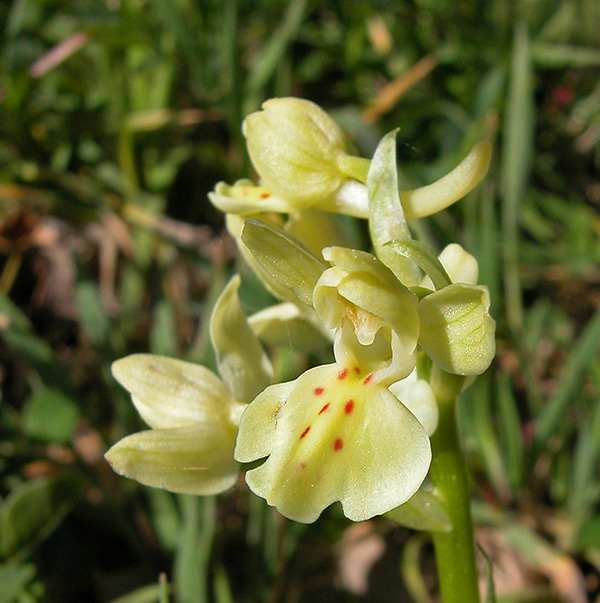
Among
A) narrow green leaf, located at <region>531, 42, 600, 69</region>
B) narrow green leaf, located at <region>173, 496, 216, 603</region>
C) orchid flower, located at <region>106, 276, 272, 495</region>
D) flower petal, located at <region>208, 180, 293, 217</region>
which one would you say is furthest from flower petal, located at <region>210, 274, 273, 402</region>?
narrow green leaf, located at <region>531, 42, 600, 69</region>

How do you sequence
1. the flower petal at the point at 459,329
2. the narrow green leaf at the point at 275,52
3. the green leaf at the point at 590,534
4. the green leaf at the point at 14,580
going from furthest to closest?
the narrow green leaf at the point at 275,52, the green leaf at the point at 590,534, the green leaf at the point at 14,580, the flower petal at the point at 459,329

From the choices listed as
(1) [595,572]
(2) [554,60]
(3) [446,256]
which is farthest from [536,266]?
(3) [446,256]

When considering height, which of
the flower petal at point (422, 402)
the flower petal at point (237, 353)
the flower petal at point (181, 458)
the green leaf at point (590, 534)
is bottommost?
the green leaf at point (590, 534)

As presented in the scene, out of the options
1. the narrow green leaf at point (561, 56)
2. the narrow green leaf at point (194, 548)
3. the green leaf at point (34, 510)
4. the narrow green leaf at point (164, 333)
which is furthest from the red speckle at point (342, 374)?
the narrow green leaf at point (561, 56)

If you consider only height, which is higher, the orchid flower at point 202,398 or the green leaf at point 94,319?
the orchid flower at point 202,398

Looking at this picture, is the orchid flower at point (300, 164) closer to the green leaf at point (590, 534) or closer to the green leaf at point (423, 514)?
the green leaf at point (423, 514)

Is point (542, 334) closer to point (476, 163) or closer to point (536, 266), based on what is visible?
point (536, 266)

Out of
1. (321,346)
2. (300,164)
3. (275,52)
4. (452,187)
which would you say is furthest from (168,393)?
(275,52)

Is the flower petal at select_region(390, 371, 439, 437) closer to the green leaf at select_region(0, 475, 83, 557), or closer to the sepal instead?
the sepal

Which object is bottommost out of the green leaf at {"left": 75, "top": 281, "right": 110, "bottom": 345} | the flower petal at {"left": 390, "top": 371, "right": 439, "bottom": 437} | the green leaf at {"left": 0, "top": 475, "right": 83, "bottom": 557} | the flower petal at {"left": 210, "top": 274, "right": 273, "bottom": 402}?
the green leaf at {"left": 0, "top": 475, "right": 83, "bottom": 557}

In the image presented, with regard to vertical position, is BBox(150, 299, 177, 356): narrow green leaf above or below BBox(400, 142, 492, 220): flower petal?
below
